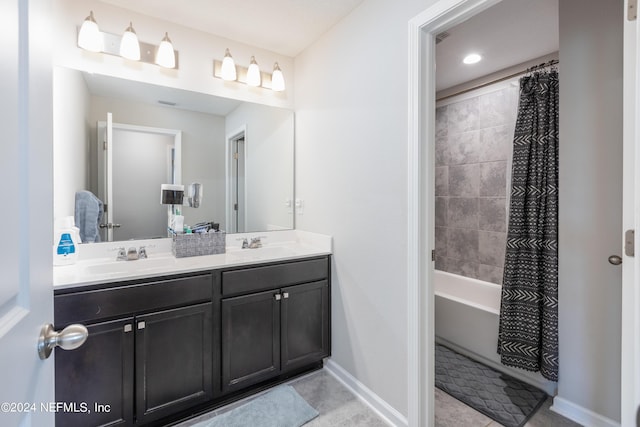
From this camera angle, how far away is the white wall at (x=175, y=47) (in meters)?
1.76

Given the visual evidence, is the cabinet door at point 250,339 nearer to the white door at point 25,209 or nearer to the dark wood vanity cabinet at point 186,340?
the dark wood vanity cabinet at point 186,340

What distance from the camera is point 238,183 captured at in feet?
8.07

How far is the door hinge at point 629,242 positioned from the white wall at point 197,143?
221 cm

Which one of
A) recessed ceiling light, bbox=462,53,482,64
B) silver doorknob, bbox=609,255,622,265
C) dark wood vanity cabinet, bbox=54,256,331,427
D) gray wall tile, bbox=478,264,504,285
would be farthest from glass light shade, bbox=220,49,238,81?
gray wall tile, bbox=478,264,504,285

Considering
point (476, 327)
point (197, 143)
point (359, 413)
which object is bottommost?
point (359, 413)

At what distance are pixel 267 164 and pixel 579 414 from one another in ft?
8.54

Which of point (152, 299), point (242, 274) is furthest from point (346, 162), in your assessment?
point (152, 299)

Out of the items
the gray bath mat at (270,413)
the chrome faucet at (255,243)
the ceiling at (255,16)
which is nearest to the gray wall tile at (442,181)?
the ceiling at (255,16)

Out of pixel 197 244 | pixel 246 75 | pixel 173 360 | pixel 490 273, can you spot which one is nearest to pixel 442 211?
pixel 490 273

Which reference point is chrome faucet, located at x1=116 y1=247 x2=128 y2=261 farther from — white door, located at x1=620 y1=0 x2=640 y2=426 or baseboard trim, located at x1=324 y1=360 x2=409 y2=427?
white door, located at x1=620 y1=0 x2=640 y2=426

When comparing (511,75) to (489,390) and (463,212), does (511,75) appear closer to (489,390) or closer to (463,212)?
(463,212)

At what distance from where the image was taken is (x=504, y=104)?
2.67 meters

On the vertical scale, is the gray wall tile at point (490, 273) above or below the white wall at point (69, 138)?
below

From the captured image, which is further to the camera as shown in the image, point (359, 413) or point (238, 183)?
point (238, 183)
